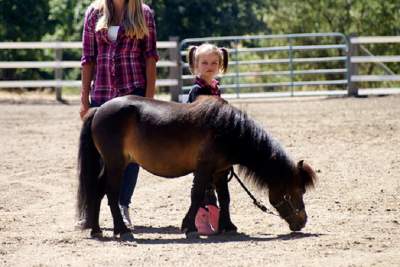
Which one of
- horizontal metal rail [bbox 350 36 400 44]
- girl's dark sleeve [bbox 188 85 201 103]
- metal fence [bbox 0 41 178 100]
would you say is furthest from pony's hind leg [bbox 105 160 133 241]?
horizontal metal rail [bbox 350 36 400 44]

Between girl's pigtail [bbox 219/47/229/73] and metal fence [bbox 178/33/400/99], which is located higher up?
girl's pigtail [bbox 219/47/229/73]

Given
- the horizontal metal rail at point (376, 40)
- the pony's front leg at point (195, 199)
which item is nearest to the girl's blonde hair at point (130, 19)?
the pony's front leg at point (195, 199)

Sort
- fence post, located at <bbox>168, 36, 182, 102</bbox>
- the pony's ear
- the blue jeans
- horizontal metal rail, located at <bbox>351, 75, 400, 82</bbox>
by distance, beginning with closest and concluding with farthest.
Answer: the pony's ear < the blue jeans < horizontal metal rail, located at <bbox>351, 75, 400, 82</bbox> < fence post, located at <bbox>168, 36, 182, 102</bbox>

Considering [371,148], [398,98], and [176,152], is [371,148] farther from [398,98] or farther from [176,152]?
[398,98]

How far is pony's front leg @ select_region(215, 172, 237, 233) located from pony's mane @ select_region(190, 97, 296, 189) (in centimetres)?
37

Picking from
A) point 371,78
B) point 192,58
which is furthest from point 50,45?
point 192,58

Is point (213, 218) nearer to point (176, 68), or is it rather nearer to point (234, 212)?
point (234, 212)

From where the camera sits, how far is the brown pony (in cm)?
631

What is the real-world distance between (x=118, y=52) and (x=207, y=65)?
66 centimetres

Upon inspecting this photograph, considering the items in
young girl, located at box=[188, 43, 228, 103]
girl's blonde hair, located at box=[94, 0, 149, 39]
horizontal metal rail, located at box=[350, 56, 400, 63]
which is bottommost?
horizontal metal rail, located at box=[350, 56, 400, 63]

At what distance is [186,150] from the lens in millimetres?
6391

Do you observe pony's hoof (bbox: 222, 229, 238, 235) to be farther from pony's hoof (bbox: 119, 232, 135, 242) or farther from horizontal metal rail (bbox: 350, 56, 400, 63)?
horizontal metal rail (bbox: 350, 56, 400, 63)

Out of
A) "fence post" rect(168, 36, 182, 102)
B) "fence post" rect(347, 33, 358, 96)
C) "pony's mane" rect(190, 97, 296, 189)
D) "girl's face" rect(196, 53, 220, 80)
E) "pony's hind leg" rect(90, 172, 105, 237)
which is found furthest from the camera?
"fence post" rect(168, 36, 182, 102)

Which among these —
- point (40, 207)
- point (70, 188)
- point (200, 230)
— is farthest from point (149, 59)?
point (70, 188)
